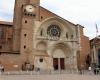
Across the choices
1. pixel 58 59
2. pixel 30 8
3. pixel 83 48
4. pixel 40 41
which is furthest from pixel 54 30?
pixel 83 48

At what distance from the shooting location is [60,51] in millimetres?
44438

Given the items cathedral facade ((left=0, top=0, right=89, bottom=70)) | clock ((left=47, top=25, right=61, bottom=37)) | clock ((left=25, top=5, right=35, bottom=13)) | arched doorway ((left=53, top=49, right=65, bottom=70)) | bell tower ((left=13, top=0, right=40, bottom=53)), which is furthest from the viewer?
arched doorway ((left=53, top=49, right=65, bottom=70))

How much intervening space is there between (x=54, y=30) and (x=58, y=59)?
5.54 meters

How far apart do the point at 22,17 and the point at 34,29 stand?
3018 mm

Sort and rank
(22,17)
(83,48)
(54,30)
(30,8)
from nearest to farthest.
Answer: (22,17) → (30,8) → (54,30) → (83,48)

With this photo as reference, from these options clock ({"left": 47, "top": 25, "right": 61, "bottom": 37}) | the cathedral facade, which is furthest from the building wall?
clock ({"left": 47, "top": 25, "right": 61, "bottom": 37})

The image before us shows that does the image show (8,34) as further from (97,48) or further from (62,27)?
(97,48)

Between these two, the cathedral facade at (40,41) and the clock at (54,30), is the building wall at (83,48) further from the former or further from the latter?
the clock at (54,30)

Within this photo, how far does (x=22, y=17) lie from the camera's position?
40938 mm

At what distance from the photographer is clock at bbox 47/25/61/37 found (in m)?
43.1

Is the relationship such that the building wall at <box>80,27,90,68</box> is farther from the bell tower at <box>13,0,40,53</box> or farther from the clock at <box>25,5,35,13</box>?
the clock at <box>25,5,35,13</box>

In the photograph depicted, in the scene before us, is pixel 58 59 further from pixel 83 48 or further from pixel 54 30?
pixel 54 30

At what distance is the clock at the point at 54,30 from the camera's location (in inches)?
1698

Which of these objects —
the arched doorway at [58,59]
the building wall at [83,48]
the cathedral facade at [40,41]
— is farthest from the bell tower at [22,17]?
the building wall at [83,48]
